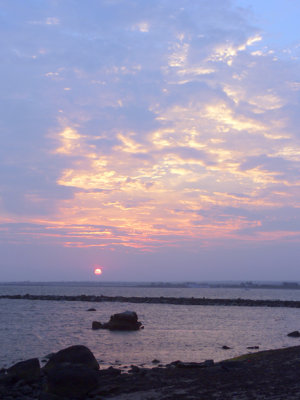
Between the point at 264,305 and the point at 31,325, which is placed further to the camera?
the point at 264,305

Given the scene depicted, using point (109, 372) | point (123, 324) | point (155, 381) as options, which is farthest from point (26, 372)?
point (123, 324)

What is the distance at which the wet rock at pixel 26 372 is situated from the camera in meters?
17.0

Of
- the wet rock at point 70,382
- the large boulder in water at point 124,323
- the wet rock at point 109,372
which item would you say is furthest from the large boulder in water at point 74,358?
the large boulder in water at point 124,323

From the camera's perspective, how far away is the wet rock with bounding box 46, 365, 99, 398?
14703mm

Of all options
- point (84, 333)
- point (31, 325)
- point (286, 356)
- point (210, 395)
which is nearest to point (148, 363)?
point (286, 356)

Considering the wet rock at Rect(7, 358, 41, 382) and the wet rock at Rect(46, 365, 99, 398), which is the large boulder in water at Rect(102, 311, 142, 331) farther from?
the wet rock at Rect(46, 365, 99, 398)

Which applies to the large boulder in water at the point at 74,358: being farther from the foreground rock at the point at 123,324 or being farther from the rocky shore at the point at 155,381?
the foreground rock at the point at 123,324

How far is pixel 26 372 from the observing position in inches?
680

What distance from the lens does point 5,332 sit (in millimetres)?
35938

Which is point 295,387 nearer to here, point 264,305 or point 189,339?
point 189,339

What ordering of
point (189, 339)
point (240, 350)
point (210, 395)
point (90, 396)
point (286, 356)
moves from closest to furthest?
point (210, 395), point (90, 396), point (286, 356), point (240, 350), point (189, 339)

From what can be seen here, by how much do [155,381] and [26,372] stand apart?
16.2ft

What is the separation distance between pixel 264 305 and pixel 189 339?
183 feet

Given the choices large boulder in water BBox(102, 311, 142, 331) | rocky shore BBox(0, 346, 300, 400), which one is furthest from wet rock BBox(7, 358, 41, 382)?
large boulder in water BBox(102, 311, 142, 331)
